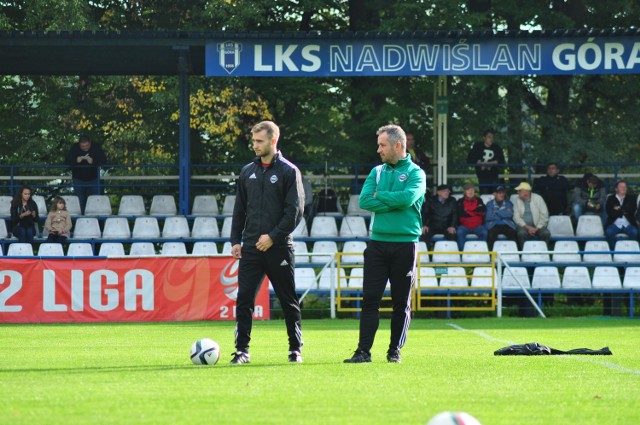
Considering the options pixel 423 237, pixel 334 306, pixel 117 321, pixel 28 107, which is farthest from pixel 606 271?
pixel 28 107

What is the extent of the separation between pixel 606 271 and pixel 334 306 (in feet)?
17.8

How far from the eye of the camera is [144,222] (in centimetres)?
2583

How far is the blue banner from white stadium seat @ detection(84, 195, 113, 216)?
221 inches

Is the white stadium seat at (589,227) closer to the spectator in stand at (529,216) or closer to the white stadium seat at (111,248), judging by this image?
the spectator in stand at (529,216)

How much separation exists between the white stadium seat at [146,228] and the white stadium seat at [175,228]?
192 millimetres

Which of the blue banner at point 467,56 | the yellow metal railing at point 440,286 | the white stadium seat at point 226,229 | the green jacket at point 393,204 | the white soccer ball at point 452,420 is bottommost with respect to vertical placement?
the yellow metal railing at point 440,286

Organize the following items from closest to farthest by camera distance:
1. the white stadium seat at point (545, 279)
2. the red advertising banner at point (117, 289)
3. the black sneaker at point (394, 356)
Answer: the black sneaker at point (394, 356), the red advertising banner at point (117, 289), the white stadium seat at point (545, 279)

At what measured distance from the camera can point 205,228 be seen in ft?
84.0

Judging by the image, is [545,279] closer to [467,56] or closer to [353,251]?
[353,251]

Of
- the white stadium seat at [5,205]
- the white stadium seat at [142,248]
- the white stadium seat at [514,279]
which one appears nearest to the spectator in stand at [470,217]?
the white stadium seat at [514,279]

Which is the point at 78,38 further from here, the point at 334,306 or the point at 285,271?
the point at 285,271

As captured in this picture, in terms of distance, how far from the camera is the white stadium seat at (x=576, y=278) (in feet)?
76.2

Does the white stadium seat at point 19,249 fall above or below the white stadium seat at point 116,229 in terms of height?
below

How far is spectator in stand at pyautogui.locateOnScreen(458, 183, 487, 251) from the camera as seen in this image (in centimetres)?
2466
